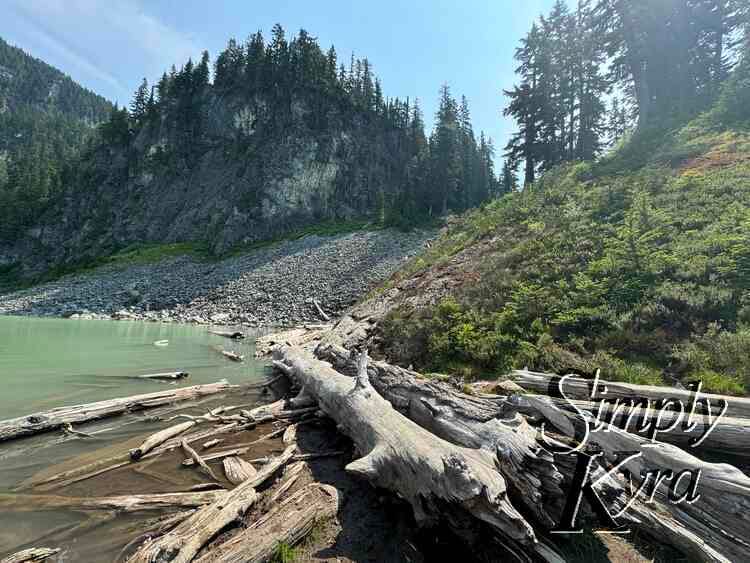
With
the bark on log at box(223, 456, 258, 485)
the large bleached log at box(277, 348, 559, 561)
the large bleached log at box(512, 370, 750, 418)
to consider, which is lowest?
the bark on log at box(223, 456, 258, 485)

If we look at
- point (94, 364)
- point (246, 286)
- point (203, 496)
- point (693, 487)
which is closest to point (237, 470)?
point (203, 496)

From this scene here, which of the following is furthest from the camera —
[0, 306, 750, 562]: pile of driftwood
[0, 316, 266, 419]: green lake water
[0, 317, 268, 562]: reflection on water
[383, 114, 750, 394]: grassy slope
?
[0, 316, 266, 419]: green lake water

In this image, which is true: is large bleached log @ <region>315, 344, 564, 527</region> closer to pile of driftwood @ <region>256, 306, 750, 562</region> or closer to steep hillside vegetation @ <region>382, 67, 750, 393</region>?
pile of driftwood @ <region>256, 306, 750, 562</region>

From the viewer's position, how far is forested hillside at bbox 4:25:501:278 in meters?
66.0

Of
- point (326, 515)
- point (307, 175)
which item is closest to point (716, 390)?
point (326, 515)

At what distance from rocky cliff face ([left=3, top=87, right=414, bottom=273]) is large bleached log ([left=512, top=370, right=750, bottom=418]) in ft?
200

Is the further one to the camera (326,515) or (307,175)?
(307,175)

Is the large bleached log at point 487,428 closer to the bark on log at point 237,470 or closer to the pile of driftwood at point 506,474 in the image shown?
the pile of driftwood at point 506,474

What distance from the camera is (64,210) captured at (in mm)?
76500

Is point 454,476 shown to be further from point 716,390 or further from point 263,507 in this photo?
point 716,390

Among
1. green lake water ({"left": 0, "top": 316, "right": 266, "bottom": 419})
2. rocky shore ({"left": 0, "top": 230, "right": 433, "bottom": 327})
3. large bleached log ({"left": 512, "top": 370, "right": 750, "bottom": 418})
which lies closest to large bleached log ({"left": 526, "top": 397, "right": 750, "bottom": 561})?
large bleached log ({"left": 512, "top": 370, "right": 750, "bottom": 418})

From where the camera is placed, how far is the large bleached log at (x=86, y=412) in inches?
265

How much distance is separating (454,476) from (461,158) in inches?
2909

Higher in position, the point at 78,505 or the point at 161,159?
the point at 161,159
